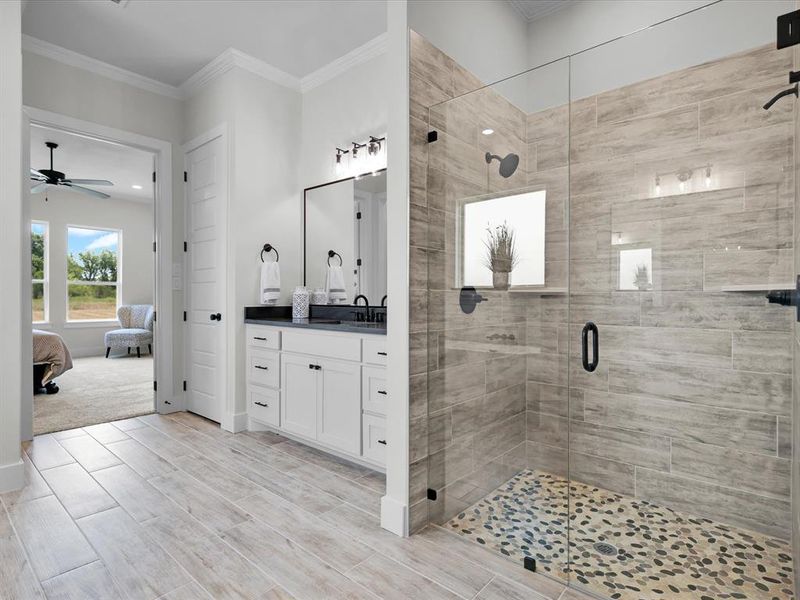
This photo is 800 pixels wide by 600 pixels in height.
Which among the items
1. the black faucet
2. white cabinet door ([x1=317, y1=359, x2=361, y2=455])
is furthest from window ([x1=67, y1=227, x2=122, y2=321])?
white cabinet door ([x1=317, y1=359, x2=361, y2=455])

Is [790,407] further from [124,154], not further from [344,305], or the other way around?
[124,154]

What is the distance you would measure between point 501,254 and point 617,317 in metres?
0.58

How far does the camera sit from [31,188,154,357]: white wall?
7098mm

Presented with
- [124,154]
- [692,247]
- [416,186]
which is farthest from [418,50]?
[124,154]

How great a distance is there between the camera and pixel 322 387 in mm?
2840

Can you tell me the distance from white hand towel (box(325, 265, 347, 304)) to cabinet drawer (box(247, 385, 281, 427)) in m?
0.83

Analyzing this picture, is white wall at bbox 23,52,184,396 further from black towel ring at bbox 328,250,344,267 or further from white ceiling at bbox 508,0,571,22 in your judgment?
white ceiling at bbox 508,0,571,22

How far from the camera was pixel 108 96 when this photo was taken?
3627 millimetres

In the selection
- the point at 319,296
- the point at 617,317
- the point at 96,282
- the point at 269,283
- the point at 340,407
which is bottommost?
the point at 340,407

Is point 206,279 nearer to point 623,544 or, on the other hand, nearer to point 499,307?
point 499,307

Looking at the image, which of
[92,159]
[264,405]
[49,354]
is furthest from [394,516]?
[92,159]

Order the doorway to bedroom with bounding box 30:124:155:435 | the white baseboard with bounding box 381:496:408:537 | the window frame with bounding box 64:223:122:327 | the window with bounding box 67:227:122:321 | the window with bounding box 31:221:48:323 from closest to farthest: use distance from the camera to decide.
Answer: the white baseboard with bounding box 381:496:408:537
the doorway to bedroom with bounding box 30:124:155:435
the window with bounding box 31:221:48:323
the window frame with bounding box 64:223:122:327
the window with bounding box 67:227:122:321

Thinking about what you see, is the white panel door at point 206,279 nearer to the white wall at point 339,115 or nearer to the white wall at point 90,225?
the white wall at point 339,115

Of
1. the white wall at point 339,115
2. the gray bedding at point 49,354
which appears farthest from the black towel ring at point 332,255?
the gray bedding at point 49,354
